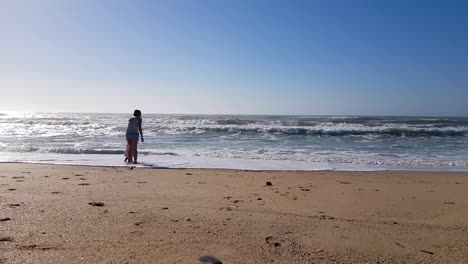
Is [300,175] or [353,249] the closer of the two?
[353,249]

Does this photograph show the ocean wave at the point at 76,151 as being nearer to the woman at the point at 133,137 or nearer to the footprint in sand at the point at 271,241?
the woman at the point at 133,137

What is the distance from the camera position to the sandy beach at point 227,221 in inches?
108

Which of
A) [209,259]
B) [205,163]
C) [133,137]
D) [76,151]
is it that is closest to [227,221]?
[209,259]

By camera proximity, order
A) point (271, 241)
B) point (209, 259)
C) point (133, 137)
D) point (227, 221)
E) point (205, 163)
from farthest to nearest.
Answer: point (133, 137)
point (205, 163)
point (227, 221)
point (271, 241)
point (209, 259)

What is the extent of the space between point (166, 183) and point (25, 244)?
10.4ft

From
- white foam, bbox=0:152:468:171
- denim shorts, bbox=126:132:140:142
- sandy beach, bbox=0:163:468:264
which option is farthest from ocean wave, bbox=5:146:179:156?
sandy beach, bbox=0:163:468:264

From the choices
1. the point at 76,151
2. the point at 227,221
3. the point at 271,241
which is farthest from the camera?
the point at 76,151

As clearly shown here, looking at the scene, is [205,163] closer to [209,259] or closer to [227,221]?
[227,221]

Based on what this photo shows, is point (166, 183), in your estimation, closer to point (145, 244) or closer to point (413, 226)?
point (145, 244)

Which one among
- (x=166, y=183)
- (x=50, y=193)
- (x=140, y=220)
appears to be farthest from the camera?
(x=166, y=183)

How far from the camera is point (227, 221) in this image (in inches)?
142

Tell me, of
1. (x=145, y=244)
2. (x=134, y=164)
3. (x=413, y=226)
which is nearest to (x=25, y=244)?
(x=145, y=244)

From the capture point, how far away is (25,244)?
281 centimetres

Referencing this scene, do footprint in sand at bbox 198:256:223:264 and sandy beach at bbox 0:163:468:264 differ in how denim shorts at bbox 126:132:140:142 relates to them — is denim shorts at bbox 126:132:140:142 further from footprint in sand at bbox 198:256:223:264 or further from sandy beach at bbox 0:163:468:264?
footprint in sand at bbox 198:256:223:264
